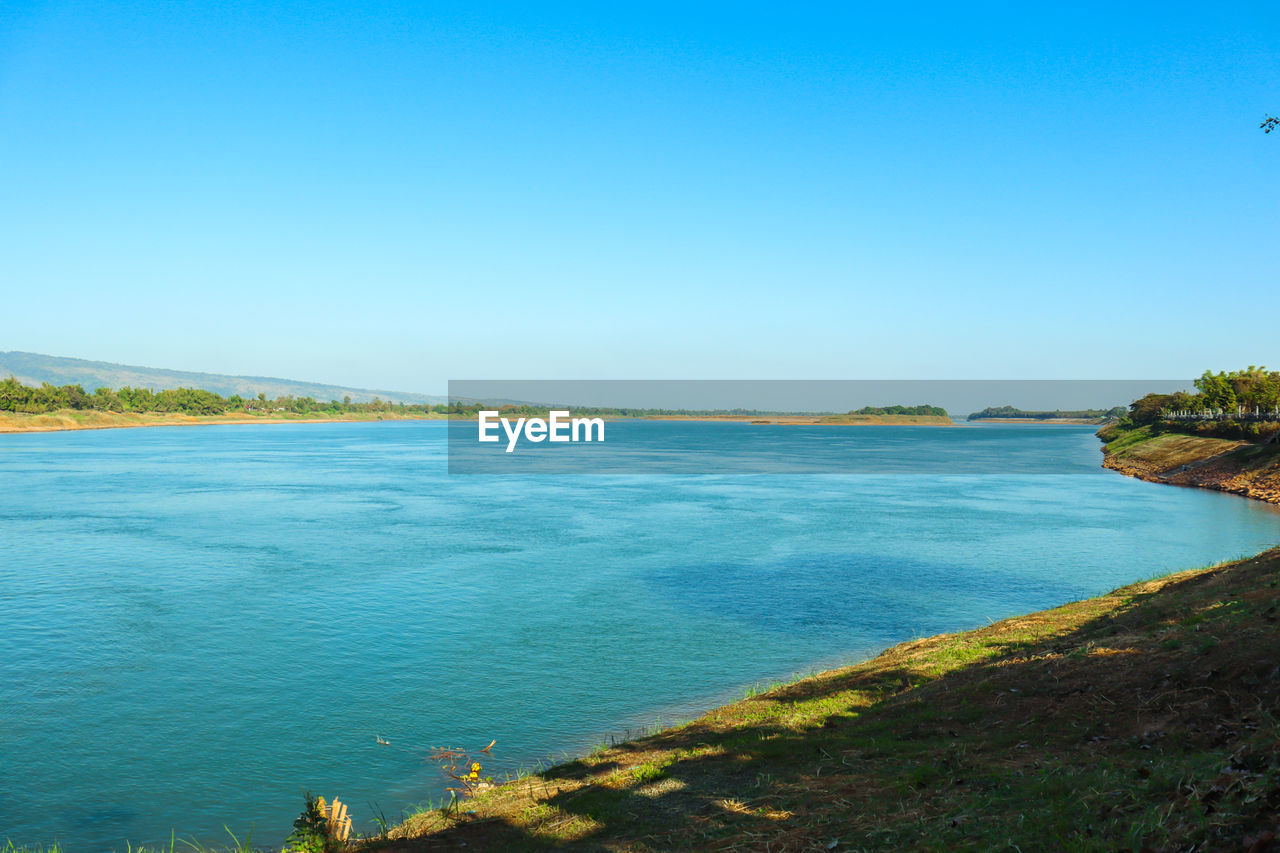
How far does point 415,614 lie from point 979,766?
24.2m

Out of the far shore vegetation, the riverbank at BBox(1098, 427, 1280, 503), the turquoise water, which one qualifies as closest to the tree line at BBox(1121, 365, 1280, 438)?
the riverbank at BBox(1098, 427, 1280, 503)

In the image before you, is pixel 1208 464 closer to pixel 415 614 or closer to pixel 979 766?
pixel 415 614

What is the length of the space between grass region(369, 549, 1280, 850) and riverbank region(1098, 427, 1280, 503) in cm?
6666

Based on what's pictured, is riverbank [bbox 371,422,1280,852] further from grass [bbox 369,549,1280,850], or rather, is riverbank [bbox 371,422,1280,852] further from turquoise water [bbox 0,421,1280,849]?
turquoise water [bbox 0,421,1280,849]

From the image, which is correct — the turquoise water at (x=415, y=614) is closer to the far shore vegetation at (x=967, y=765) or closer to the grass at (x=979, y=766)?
the far shore vegetation at (x=967, y=765)

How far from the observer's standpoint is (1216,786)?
26.5 ft

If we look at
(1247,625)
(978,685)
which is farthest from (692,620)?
(1247,625)

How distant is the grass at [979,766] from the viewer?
852 cm

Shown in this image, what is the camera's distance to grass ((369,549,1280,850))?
852 cm

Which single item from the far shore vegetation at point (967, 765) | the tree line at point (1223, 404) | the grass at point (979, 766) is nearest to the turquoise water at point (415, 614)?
the far shore vegetation at point (967, 765)

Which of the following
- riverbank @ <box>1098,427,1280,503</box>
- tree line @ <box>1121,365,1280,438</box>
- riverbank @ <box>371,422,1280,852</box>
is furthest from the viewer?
tree line @ <box>1121,365,1280,438</box>

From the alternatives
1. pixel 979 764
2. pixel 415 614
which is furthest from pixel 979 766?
pixel 415 614

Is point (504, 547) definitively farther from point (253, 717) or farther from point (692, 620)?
point (253, 717)

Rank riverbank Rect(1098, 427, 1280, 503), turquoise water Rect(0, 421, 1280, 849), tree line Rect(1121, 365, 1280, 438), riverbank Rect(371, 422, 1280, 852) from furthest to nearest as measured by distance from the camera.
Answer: tree line Rect(1121, 365, 1280, 438) < riverbank Rect(1098, 427, 1280, 503) < turquoise water Rect(0, 421, 1280, 849) < riverbank Rect(371, 422, 1280, 852)
